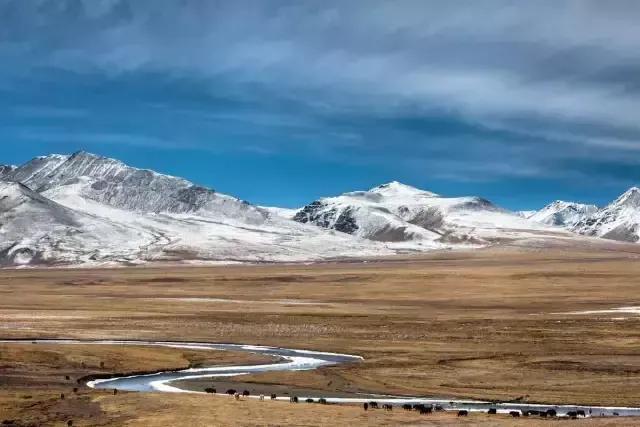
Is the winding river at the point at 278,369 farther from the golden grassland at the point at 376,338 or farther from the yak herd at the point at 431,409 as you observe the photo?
the golden grassland at the point at 376,338

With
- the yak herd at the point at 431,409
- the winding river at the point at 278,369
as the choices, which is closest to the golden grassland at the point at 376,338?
the yak herd at the point at 431,409

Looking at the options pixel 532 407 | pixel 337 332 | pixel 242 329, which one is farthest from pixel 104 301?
pixel 532 407

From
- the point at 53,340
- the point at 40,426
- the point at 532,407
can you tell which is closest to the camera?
the point at 40,426

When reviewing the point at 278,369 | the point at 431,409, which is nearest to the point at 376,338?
the point at 278,369

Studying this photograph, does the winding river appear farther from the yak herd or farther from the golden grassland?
the golden grassland

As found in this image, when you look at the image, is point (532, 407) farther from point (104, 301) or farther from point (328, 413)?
point (104, 301)

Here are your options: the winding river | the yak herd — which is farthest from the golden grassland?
the winding river

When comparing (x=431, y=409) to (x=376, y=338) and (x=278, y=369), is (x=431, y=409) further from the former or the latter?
(x=376, y=338)
